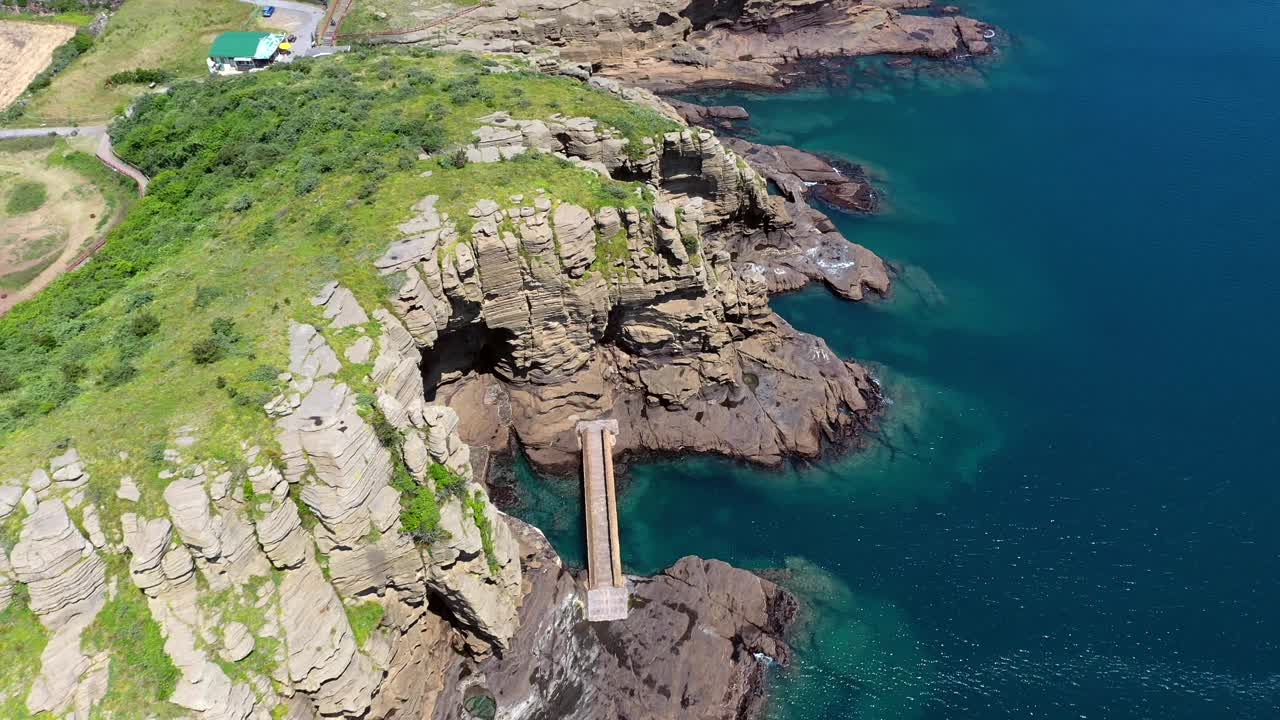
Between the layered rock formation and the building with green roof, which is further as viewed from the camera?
the layered rock formation

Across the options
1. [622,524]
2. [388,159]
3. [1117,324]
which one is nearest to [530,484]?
[622,524]

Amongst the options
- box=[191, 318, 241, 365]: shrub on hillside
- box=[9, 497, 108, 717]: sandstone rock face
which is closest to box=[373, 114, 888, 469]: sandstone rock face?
box=[191, 318, 241, 365]: shrub on hillside

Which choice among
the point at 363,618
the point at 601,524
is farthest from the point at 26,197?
the point at 601,524

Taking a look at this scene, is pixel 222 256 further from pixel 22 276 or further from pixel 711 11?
pixel 711 11

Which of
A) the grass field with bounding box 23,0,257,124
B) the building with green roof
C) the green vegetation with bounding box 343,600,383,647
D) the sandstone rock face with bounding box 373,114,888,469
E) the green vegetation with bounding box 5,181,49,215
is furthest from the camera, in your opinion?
the building with green roof

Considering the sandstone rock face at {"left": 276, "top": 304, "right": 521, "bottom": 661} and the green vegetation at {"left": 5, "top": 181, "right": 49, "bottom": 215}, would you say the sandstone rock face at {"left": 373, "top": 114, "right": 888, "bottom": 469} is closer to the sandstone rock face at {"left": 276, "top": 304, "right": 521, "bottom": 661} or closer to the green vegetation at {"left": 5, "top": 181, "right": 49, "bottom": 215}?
the sandstone rock face at {"left": 276, "top": 304, "right": 521, "bottom": 661}

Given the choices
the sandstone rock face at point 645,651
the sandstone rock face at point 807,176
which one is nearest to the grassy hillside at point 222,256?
the sandstone rock face at point 645,651

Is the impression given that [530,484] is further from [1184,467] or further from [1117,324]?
[1117,324]
